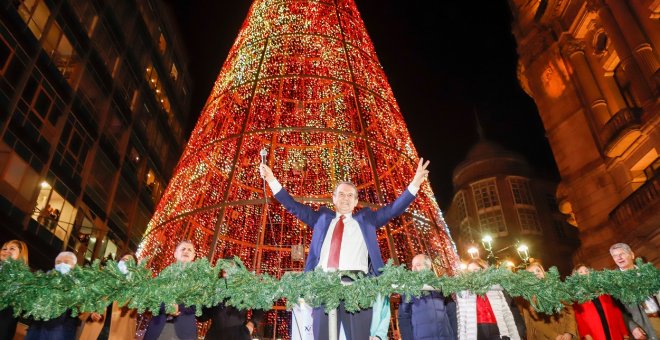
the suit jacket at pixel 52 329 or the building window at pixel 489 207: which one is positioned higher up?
the building window at pixel 489 207

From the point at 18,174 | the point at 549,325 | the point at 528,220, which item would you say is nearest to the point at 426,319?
the point at 549,325

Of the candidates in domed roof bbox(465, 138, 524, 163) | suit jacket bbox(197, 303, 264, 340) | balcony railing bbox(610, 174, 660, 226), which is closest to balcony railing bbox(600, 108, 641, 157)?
balcony railing bbox(610, 174, 660, 226)

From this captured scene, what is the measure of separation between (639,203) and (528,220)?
21746 millimetres

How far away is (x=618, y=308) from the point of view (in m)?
5.02

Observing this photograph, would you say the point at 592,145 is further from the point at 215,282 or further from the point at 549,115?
the point at 215,282

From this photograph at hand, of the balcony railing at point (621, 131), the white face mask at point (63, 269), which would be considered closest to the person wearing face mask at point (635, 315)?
the white face mask at point (63, 269)

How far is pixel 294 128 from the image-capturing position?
7305 millimetres

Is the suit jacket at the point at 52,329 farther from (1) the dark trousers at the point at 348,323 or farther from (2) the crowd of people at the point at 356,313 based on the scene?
(1) the dark trousers at the point at 348,323

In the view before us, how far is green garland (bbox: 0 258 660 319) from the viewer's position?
2762 millimetres

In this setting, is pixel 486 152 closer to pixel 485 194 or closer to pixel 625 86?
pixel 485 194

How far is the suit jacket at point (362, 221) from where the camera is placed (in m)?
3.72

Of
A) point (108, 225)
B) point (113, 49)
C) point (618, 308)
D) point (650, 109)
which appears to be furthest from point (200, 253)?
point (113, 49)

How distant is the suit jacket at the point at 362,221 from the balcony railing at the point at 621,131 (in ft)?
52.8

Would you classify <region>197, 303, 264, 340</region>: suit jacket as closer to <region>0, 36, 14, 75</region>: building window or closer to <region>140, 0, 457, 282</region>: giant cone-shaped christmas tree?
<region>140, 0, 457, 282</region>: giant cone-shaped christmas tree
